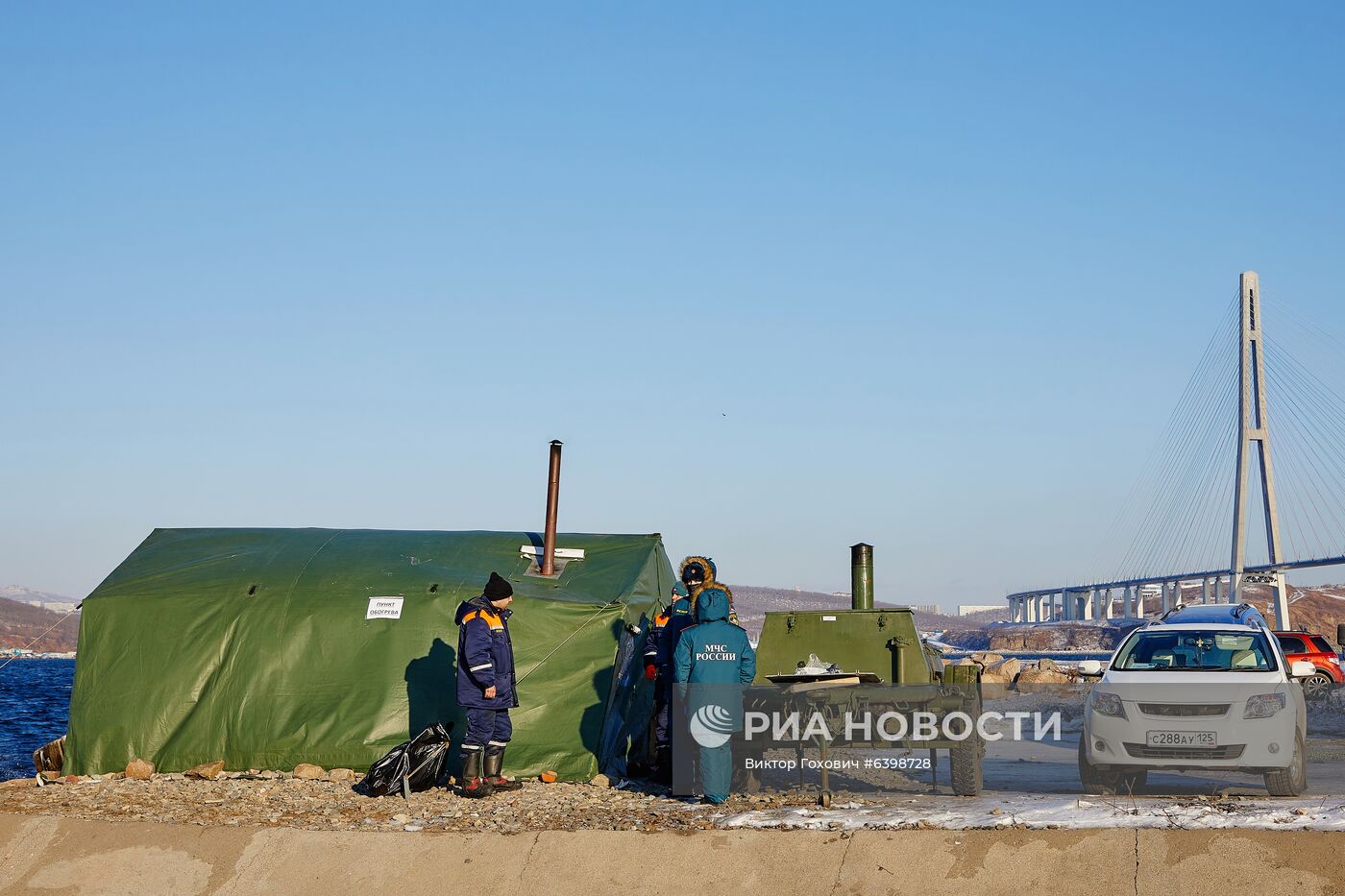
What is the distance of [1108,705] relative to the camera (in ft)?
37.2

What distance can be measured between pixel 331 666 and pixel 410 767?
210 centimetres

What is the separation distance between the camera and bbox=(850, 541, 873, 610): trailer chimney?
13906 mm

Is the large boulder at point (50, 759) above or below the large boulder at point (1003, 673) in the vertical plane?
below

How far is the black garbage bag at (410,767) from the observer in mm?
11641

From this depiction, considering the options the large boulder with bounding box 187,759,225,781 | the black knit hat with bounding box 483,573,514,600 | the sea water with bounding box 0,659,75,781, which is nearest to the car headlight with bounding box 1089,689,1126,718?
the black knit hat with bounding box 483,573,514,600

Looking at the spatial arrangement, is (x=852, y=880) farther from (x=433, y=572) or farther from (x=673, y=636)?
(x=433, y=572)

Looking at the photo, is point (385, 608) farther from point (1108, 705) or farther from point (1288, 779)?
point (1288, 779)

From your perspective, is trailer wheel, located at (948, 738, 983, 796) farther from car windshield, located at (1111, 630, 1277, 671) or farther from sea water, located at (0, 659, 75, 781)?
sea water, located at (0, 659, 75, 781)

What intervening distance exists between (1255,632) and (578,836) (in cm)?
658

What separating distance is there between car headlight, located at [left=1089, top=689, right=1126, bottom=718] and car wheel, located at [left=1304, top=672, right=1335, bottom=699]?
14.0 m

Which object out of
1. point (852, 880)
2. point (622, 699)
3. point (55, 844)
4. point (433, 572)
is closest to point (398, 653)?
point (433, 572)

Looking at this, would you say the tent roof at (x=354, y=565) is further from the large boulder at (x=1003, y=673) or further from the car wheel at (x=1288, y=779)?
the large boulder at (x=1003, y=673)

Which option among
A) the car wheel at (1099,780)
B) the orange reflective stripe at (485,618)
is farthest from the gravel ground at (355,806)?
the car wheel at (1099,780)

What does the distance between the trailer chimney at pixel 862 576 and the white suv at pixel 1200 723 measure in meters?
2.48
